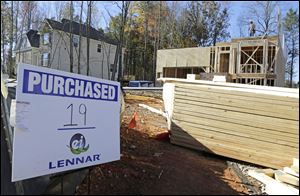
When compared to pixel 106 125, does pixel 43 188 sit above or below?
below

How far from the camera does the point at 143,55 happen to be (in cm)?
3241

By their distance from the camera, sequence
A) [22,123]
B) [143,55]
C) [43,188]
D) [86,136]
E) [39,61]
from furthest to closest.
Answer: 1. [143,55]
2. [39,61]
3. [43,188]
4. [86,136]
5. [22,123]

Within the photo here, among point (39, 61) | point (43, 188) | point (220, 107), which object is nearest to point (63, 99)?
point (43, 188)

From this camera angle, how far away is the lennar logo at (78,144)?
2350 millimetres

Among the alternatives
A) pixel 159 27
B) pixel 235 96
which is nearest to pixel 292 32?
pixel 159 27

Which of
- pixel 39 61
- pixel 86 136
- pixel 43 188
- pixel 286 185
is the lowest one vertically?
pixel 286 185

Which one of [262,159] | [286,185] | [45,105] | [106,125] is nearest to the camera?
[45,105]

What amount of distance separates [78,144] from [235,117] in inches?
174

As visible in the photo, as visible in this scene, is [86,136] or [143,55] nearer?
[86,136]

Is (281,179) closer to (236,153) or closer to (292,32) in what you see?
(236,153)

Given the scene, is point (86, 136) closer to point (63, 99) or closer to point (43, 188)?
point (63, 99)

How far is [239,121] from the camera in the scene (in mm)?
6156

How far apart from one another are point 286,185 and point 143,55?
93.0ft

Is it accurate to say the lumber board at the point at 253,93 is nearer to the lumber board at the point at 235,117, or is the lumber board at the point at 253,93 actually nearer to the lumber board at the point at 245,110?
the lumber board at the point at 245,110
